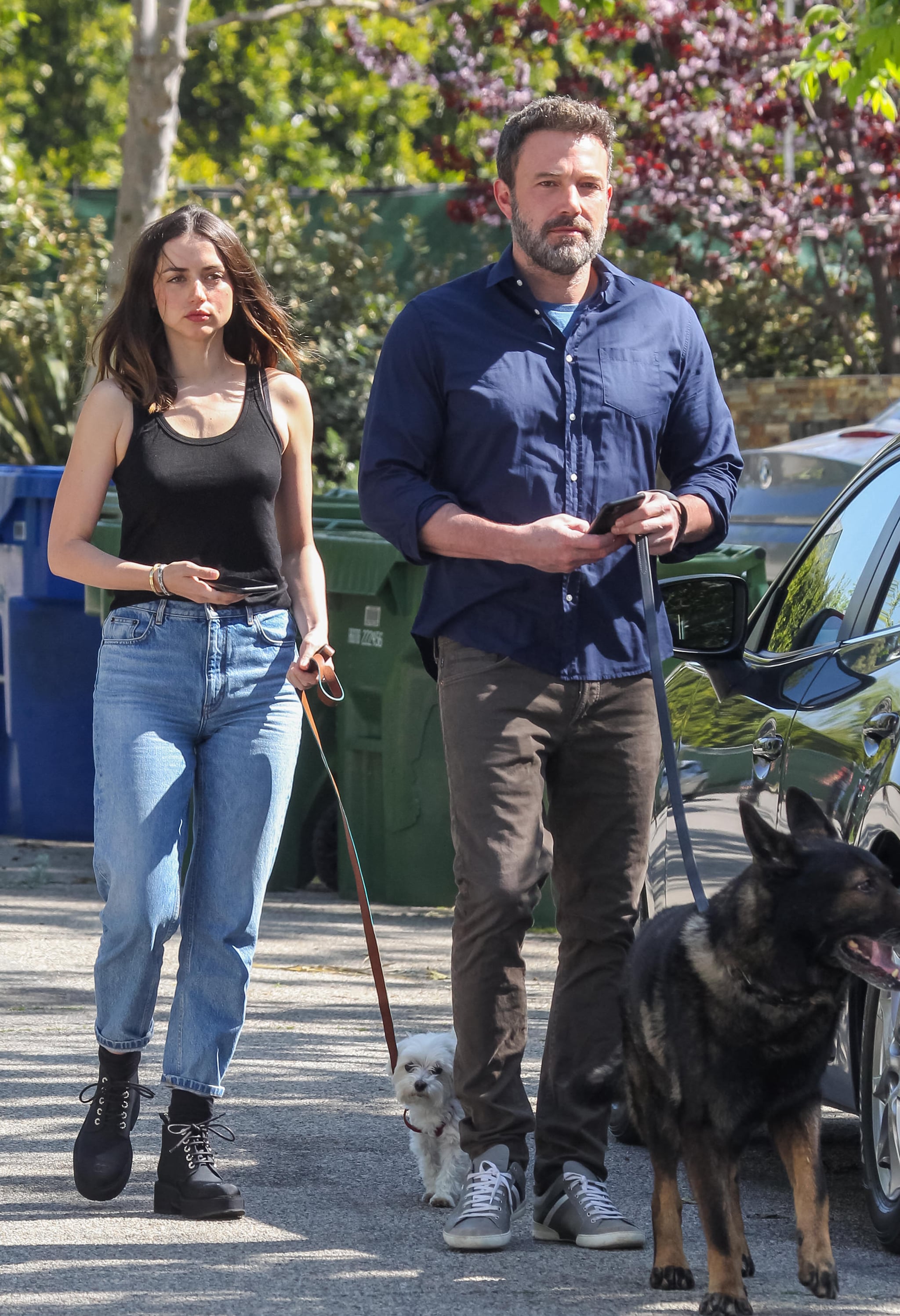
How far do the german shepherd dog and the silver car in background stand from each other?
5855 mm

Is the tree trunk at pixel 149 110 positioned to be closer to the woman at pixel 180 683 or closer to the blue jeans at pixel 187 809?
the woman at pixel 180 683

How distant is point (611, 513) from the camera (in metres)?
3.78

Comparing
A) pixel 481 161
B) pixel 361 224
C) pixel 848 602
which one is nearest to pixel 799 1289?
pixel 848 602

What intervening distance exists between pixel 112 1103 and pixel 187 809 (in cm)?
68

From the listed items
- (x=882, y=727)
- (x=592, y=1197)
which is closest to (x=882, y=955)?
(x=882, y=727)

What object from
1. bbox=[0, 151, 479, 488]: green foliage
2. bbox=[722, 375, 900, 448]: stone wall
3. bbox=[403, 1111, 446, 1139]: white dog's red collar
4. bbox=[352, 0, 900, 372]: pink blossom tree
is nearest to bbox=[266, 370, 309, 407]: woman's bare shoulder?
bbox=[403, 1111, 446, 1139]: white dog's red collar

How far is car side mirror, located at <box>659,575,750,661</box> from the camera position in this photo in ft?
15.9

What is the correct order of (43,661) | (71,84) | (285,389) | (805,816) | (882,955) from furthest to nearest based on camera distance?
(71,84) → (43,661) → (285,389) → (805,816) → (882,955)

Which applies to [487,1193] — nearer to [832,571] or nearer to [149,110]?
[832,571]

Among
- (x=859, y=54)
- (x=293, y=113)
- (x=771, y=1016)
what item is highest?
(x=293, y=113)

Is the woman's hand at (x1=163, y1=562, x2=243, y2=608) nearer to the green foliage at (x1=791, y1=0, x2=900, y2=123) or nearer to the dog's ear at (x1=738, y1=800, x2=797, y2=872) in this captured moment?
the dog's ear at (x1=738, y1=800, x2=797, y2=872)

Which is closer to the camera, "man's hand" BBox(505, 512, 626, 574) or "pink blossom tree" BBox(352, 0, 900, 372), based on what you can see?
"man's hand" BBox(505, 512, 626, 574)

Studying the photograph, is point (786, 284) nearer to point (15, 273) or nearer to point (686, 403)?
point (15, 273)

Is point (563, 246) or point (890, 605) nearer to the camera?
point (563, 246)
